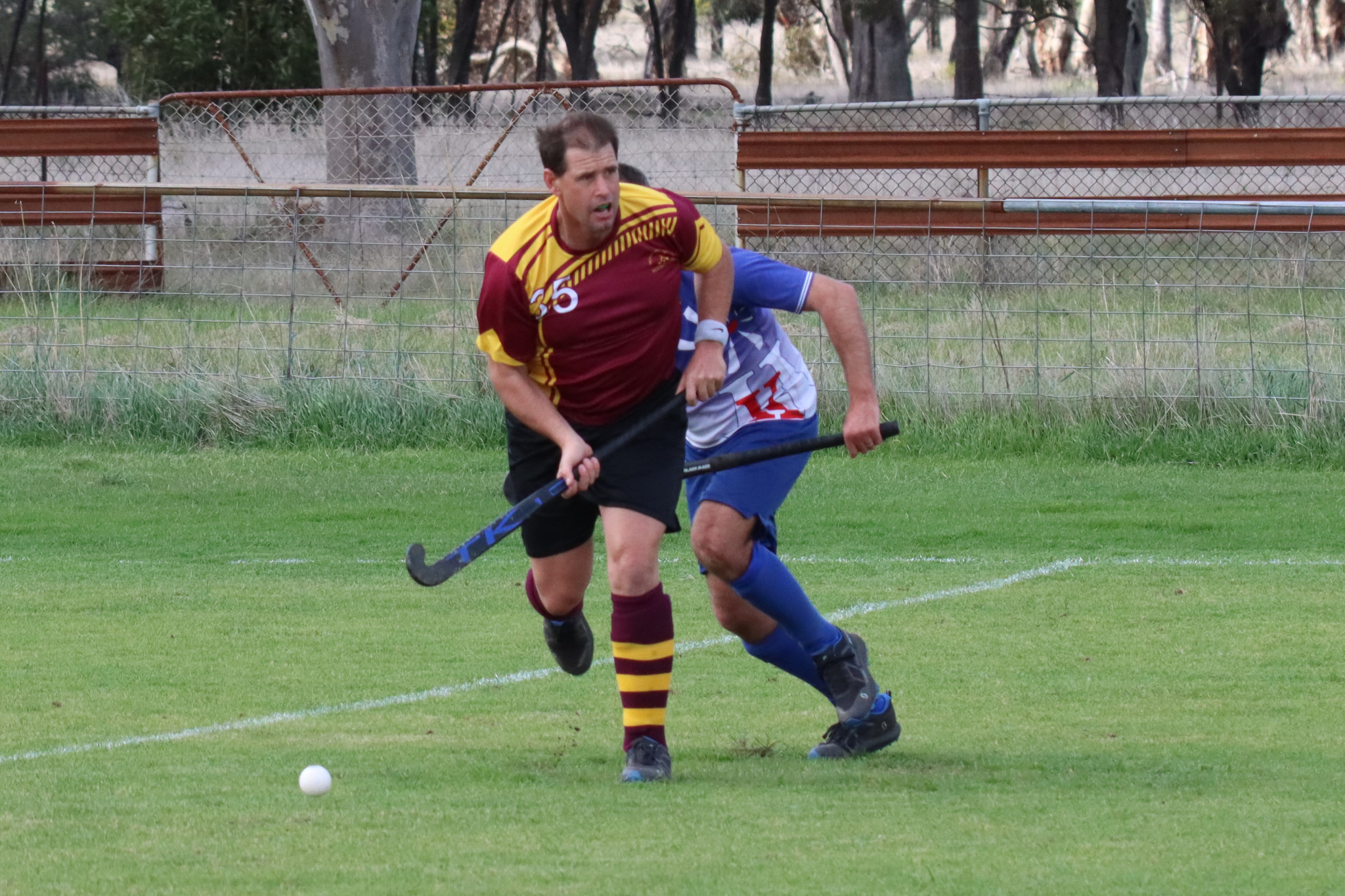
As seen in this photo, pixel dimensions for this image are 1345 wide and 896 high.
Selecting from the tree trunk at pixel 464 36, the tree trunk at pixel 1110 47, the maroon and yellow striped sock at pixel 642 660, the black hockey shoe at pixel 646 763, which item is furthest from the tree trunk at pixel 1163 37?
the black hockey shoe at pixel 646 763

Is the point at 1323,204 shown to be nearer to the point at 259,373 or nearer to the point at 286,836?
the point at 259,373

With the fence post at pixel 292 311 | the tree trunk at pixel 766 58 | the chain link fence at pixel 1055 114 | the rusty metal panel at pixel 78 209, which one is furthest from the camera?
the tree trunk at pixel 766 58

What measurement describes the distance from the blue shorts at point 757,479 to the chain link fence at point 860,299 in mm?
6359

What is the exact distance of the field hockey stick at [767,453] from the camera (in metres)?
5.18

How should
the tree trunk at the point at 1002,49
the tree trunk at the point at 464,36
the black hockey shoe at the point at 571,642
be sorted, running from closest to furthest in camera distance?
the black hockey shoe at the point at 571,642, the tree trunk at the point at 464,36, the tree trunk at the point at 1002,49

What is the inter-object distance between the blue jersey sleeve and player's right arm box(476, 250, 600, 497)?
64 cm

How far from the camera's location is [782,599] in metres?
5.23

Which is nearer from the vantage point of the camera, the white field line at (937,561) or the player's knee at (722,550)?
the player's knee at (722,550)

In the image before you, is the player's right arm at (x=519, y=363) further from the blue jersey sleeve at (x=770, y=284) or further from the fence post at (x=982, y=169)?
the fence post at (x=982, y=169)

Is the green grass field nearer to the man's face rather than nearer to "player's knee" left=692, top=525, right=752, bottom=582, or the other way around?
"player's knee" left=692, top=525, right=752, bottom=582

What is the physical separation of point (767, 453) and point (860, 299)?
294 inches

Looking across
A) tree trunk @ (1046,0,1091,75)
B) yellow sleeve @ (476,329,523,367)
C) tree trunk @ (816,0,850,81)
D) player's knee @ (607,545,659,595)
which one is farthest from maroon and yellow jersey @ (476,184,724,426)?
tree trunk @ (1046,0,1091,75)

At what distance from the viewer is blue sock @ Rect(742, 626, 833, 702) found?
5465mm

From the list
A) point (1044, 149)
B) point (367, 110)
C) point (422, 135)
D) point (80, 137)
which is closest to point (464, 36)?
point (422, 135)
